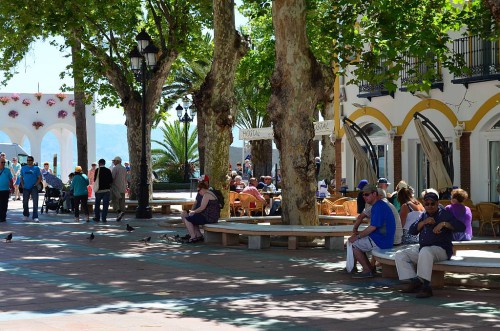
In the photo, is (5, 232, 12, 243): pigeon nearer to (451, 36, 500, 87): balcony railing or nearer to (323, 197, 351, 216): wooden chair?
(323, 197, 351, 216): wooden chair

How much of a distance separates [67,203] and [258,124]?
28.1m

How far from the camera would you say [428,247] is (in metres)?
12.7

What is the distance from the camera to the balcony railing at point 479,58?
28.0 metres

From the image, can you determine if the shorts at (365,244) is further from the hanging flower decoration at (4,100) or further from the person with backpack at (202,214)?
the hanging flower decoration at (4,100)

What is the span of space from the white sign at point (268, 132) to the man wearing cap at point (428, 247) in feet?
68.1

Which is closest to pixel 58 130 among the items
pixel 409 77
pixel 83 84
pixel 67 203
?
pixel 83 84

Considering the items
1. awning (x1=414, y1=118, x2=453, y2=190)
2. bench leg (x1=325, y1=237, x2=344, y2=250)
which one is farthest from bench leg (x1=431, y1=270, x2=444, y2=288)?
awning (x1=414, y1=118, x2=453, y2=190)

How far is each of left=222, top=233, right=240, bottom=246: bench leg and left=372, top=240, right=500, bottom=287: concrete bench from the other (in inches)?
228

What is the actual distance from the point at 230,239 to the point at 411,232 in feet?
25.4

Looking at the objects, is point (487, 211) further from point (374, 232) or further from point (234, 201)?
point (374, 232)

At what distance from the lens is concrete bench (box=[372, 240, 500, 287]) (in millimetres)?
12469

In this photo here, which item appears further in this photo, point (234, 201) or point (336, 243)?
point (234, 201)

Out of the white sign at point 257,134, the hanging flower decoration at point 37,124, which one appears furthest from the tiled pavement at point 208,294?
the hanging flower decoration at point 37,124

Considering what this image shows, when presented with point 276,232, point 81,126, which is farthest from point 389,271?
point 81,126
